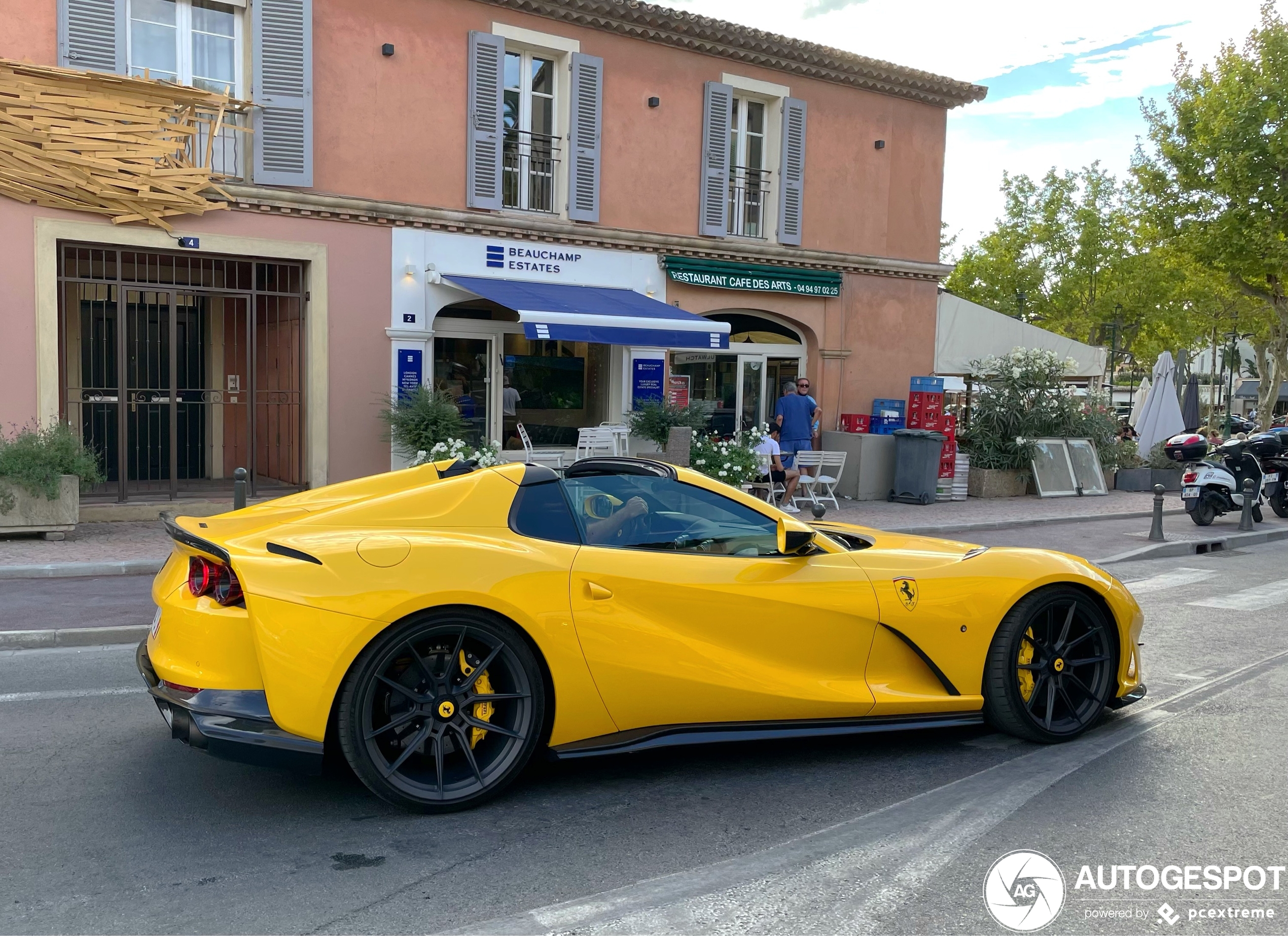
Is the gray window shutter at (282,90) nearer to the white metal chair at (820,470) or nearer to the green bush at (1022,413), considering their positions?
the white metal chair at (820,470)

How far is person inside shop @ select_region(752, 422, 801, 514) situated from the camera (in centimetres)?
1415

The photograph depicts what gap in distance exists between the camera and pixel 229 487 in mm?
13383

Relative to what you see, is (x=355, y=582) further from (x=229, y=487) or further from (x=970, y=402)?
(x=970, y=402)

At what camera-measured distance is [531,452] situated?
14727 mm

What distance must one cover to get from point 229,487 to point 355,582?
1062 centimetres

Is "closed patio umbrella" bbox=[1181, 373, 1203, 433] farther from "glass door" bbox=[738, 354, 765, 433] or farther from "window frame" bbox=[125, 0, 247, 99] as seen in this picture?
"window frame" bbox=[125, 0, 247, 99]

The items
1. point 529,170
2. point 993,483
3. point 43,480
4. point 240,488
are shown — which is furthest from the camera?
point 993,483

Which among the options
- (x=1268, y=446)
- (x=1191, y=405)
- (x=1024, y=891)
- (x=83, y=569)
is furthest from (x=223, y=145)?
(x=1191, y=405)

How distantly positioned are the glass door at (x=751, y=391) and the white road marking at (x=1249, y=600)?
8.62 m

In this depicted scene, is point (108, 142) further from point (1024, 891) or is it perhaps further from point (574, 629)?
point (1024, 891)

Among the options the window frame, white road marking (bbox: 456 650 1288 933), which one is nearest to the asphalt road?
white road marking (bbox: 456 650 1288 933)

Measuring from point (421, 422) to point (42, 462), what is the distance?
164 inches

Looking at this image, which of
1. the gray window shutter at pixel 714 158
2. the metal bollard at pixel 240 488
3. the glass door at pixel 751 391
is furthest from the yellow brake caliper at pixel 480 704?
the glass door at pixel 751 391

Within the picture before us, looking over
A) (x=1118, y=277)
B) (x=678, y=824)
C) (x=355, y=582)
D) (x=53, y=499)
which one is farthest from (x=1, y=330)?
(x=1118, y=277)
